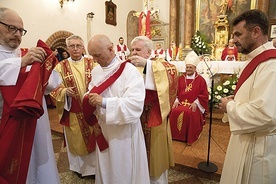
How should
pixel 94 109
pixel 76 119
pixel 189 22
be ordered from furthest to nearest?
1. pixel 189 22
2. pixel 76 119
3. pixel 94 109

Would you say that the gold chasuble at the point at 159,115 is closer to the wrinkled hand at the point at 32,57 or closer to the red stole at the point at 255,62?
the red stole at the point at 255,62

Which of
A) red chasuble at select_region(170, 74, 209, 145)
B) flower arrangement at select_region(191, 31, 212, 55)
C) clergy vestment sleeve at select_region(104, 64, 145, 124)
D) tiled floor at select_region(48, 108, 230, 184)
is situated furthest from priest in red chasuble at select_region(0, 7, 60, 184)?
flower arrangement at select_region(191, 31, 212, 55)

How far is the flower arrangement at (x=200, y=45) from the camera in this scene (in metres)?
8.82

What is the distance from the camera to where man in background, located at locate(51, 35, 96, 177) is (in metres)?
2.75

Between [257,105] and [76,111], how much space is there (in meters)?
2.14

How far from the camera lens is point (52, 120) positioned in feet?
17.8

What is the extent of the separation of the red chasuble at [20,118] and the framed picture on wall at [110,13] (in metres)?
9.23

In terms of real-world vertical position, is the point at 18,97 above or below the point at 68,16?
below

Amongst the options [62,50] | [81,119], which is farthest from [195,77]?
[62,50]

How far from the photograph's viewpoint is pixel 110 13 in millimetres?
10320

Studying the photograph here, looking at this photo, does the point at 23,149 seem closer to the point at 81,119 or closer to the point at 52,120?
the point at 81,119

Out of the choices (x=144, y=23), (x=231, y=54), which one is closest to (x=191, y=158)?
(x=231, y=54)

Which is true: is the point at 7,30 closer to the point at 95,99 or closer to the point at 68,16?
the point at 95,99

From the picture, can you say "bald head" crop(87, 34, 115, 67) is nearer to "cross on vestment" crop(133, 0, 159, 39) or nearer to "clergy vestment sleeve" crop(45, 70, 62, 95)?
"clergy vestment sleeve" crop(45, 70, 62, 95)
